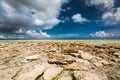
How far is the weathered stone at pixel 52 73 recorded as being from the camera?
412 centimetres

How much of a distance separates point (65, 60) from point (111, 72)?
1917 mm

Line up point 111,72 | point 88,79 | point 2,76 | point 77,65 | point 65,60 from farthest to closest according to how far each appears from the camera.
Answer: point 65,60 → point 77,65 → point 111,72 → point 2,76 → point 88,79

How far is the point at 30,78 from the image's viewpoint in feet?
13.2

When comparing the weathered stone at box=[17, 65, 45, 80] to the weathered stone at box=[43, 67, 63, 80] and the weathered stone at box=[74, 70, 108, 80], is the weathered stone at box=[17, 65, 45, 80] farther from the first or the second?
the weathered stone at box=[74, 70, 108, 80]

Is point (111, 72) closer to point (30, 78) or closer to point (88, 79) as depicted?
point (88, 79)

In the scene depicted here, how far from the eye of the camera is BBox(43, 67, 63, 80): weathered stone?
4.12m

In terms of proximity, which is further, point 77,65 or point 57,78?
point 77,65

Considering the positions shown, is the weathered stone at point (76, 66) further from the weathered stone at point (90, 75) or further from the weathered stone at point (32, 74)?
the weathered stone at point (32, 74)

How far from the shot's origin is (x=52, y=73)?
436 cm

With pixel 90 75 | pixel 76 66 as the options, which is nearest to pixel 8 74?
pixel 76 66

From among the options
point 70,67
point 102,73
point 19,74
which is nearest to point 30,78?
point 19,74

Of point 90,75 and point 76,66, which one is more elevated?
point 76,66

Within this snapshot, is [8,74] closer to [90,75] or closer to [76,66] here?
[76,66]

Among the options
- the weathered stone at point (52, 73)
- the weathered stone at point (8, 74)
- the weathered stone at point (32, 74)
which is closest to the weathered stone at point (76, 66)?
the weathered stone at point (52, 73)
